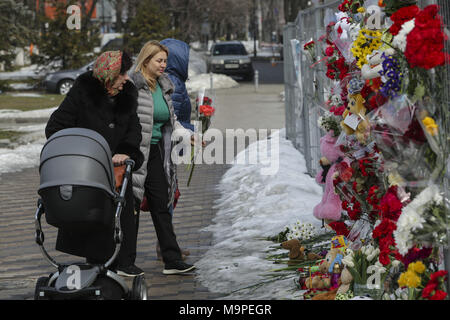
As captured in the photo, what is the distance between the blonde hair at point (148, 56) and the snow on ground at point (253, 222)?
1523 millimetres

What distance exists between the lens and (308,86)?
→ 431 inches

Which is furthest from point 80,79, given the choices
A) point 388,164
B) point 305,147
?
point 305,147

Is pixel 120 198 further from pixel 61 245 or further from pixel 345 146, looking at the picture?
pixel 345 146

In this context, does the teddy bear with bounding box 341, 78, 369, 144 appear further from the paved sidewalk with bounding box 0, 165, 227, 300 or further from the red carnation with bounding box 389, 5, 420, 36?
the paved sidewalk with bounding box 0, 165, 227, 300

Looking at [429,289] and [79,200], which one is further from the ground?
[79,200]

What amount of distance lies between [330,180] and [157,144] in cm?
137

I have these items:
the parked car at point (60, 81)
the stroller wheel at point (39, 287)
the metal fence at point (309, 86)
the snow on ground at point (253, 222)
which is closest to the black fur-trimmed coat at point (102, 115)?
the stroller wheel at point (39, 287)

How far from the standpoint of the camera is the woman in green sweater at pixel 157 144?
664 cm

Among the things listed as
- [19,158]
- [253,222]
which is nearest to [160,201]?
[253,222]

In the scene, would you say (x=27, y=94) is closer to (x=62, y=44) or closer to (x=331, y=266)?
(x=62, y=44)

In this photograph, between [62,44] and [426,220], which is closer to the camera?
[426,220]

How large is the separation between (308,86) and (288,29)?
357 centimetres

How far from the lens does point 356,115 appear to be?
217 inches

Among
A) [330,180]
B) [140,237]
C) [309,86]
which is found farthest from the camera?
[309,86]
